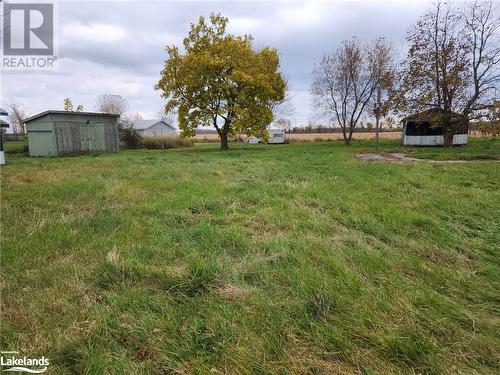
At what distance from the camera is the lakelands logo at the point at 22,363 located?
1.75m

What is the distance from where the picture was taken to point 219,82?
79.2 ft

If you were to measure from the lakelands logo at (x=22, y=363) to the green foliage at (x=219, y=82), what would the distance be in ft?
74.3

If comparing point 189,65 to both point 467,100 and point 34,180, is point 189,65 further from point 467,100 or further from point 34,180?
point 467,100

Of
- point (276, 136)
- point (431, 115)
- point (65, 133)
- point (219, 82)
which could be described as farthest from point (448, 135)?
point (65, 133)

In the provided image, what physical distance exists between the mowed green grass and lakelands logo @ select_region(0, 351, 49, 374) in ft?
0.15

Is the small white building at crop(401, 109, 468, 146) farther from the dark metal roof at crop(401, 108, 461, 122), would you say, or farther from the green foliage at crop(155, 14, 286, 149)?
the green foliage at crop(155, 14, 286, 149)

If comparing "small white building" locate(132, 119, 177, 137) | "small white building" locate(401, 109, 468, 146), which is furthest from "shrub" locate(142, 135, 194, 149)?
"small white building" locate(401, 109, 468, 146)

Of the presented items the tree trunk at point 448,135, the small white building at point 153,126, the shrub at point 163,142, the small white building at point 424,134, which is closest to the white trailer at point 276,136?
the shrub at point 163,142

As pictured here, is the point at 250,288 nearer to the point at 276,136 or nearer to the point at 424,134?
the point at 424,134

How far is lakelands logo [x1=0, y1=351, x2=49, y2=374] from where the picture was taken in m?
1.75

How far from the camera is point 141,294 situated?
2471 millimetres

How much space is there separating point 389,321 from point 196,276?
1.62 meters

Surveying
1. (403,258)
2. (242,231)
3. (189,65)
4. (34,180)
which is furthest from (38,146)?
(403,258)

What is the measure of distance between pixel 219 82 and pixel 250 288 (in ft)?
77.5
